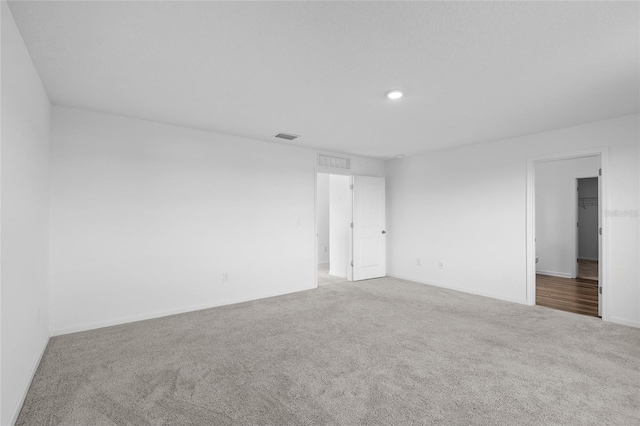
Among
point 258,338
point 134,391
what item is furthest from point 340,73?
point 134,391

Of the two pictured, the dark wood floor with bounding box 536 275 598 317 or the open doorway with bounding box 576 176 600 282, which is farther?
the open doorway with bounding box 576 176 600 282

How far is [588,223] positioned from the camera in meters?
8.23


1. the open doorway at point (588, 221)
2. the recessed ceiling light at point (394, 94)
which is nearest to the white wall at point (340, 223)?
the recessed ceiling light at point (394, 94)

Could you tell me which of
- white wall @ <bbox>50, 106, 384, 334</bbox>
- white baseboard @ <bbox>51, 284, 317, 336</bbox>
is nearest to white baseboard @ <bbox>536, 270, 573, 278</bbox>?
white wall @ <bbox>50, 106, 384, 334</bbox>

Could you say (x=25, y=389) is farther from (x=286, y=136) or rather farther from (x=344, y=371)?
(x=286, y=136)

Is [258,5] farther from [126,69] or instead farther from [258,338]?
[258,338]

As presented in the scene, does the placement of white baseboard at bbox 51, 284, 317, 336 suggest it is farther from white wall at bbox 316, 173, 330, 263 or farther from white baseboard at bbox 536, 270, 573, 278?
white baseboard at bbox 536, 270, 573, 278

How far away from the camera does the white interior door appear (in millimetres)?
6062

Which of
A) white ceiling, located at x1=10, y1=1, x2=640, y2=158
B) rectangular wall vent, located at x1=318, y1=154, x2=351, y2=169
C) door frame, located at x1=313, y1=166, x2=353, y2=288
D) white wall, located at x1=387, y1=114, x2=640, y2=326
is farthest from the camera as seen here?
rectangular wall vent, located at x1=318, y1=154, x2=351, y2=169

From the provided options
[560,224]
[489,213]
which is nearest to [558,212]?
[560,224]

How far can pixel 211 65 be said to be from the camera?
2.41m

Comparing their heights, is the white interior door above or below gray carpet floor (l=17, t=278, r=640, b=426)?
above

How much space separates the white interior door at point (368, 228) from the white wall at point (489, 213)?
0.28 m

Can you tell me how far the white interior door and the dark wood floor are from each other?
2816 millimetres
